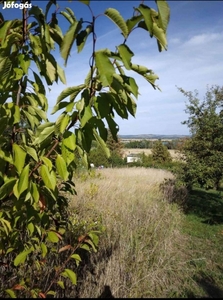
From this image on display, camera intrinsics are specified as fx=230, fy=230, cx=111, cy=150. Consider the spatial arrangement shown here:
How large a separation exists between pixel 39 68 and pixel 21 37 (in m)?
0.17

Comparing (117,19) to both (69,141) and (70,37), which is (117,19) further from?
(69,141)

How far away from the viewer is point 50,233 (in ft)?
4.57

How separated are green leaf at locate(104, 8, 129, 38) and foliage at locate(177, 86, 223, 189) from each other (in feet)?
19.7

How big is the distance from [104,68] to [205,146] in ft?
20.5

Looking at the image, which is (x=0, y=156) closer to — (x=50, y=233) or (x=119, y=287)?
(x=50, y=233)

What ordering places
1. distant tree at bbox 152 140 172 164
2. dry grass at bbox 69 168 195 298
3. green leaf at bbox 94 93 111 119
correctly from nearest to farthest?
1. green leaf at bbox 94 93 111 119
2. dry grass at bbox 69 168 195 298
3. distant tree at bbox 152 140 172 164

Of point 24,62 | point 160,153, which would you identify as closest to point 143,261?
point 24,62

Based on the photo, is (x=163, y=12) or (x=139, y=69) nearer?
(x=163, y=12)

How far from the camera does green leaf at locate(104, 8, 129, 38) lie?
32.4 inches

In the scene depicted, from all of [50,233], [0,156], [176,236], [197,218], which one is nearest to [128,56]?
[0,156]

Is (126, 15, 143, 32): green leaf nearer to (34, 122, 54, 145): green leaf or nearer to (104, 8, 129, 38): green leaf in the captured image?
(104, 8, 129, 38): green leaf

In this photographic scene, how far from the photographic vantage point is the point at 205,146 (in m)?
6.48

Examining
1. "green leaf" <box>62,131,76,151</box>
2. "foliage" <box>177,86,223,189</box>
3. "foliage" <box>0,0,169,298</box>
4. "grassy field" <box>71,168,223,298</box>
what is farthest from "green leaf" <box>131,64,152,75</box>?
"foliage" <box>177,86,223,189</box>

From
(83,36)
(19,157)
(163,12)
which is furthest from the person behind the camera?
(19,157)
